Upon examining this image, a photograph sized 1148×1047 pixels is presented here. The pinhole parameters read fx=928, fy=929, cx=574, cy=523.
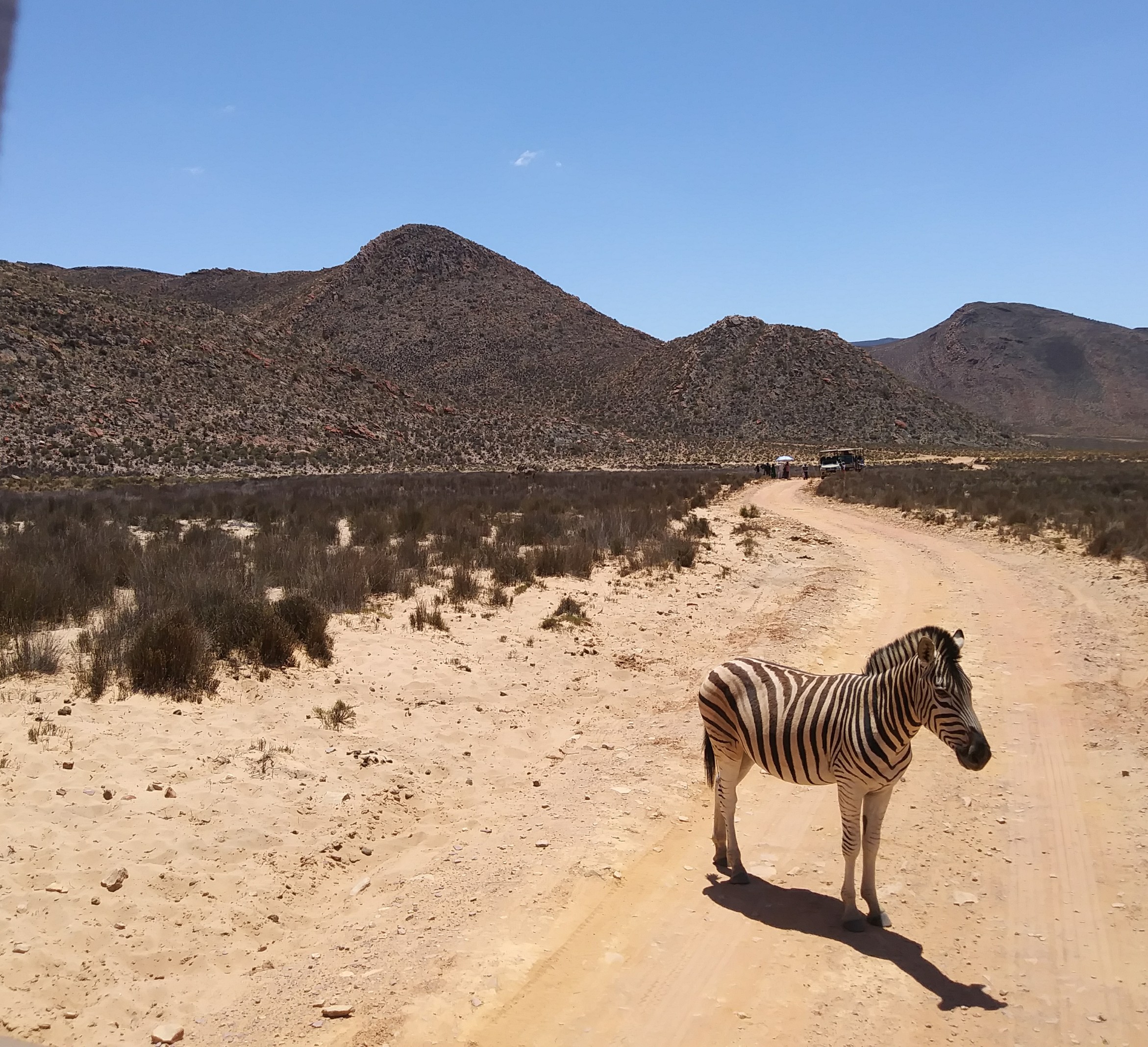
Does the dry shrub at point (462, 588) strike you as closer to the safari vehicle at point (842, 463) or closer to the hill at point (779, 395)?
the safari vehicle at point (842, 463)

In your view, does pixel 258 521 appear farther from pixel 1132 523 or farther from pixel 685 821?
pixel 1132 523

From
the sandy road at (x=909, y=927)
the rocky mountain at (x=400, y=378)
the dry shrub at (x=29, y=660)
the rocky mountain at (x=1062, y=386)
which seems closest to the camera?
the sandy road at (x=909, y=927)

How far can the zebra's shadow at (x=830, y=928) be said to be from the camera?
195 inches

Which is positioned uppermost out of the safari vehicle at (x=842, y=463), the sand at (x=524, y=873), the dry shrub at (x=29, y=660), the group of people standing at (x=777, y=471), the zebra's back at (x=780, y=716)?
the safari vehicle at (x=842, y=463)

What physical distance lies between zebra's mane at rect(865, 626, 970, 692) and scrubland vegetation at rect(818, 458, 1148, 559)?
53.1 ft

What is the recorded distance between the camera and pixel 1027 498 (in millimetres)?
32062

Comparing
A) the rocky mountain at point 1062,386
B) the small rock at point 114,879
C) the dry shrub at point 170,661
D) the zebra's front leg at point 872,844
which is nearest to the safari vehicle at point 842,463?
the dry shrub at point 170,661

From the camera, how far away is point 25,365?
169 feet

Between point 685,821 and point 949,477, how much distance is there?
141ft

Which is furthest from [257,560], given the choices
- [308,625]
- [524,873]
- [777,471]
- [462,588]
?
[777,471]

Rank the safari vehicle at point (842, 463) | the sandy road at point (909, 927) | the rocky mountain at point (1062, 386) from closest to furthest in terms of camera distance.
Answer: the sandy road at point (909, 927) < the safari vehicle at point (842, 463) < the rocky mountain at point (1062, 386)

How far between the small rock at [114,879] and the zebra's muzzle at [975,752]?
5118mm

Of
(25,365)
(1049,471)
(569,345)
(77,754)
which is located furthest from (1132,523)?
(569,345)

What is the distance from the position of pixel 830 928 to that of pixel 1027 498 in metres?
30.1
